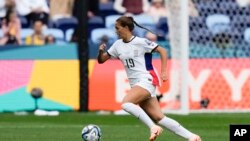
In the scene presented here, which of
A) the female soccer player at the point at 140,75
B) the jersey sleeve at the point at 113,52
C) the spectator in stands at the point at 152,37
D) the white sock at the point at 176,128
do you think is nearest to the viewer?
the white sock at the point at 176,128

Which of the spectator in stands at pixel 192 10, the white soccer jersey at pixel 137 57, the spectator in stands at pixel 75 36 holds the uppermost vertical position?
the spectator in stands at pixel 192 10

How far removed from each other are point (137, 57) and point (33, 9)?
11461mm

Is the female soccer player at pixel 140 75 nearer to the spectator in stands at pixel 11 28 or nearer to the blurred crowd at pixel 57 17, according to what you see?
the blurred crowd at pixel 57 17

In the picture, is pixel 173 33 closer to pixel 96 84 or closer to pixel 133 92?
pixel 96 84

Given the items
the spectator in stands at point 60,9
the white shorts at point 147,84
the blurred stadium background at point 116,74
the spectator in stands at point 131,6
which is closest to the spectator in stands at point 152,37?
the blurred stadium background at point 116,74

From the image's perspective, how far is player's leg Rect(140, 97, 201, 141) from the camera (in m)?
12.8

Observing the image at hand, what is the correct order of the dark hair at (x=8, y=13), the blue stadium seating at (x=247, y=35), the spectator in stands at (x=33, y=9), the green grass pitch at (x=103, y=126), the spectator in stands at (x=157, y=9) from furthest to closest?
the spectator in stands at (x=157, y=9)
the spectator in stands at (x=33, y=9)
the dark hair at (x=8, y=13)
the blue stadium seating at (x=247, y=35)
the green grass pitch at (x=103, y=126)

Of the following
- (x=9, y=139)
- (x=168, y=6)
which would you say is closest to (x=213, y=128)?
(x=9, y=139)

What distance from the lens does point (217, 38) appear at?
893 inches

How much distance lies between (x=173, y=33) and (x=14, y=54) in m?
3.46

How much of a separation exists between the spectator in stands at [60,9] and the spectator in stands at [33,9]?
0.64ft

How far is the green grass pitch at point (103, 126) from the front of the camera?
14.6 metres

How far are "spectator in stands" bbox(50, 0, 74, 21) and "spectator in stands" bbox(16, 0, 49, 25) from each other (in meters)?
0.19

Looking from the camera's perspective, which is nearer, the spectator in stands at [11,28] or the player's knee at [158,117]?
the player's knee at [158,117]
